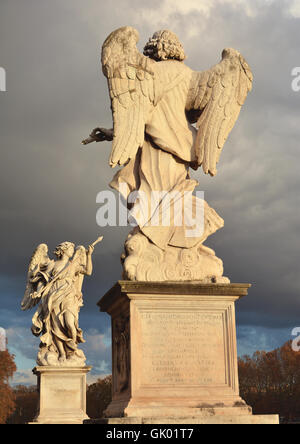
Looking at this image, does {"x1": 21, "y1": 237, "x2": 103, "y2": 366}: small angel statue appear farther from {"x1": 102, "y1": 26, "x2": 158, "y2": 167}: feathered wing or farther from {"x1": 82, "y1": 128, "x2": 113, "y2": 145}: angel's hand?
{"x1": 102, "y1": 26, "x2": 158, "y2": 167}: feathered wing

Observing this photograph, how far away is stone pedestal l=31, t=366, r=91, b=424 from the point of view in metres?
13.8

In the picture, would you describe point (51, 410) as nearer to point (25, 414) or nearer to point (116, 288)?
point (116, 288)

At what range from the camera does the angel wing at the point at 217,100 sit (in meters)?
9.55

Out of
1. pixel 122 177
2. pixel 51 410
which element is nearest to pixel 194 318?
pixel 122 177

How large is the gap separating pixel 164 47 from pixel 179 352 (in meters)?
4.76

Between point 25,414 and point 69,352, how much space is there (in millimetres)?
64574

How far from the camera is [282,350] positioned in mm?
64188

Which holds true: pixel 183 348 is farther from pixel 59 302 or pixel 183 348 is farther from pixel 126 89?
pixel 59 302

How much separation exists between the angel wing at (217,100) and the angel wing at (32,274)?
6781 mm

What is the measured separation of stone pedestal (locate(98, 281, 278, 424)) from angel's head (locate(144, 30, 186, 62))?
3.79 metres

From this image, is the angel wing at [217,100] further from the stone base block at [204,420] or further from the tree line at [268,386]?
the tree line at [268,386]

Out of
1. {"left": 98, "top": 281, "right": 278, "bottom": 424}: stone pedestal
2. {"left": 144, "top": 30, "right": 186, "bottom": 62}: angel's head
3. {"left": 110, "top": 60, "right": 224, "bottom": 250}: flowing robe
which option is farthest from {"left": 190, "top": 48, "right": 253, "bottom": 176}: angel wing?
{"left": 98, "top": 281, "right": 278, "bottom": 424}: stone pedestal

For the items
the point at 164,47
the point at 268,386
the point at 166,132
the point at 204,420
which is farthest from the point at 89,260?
the point at 268,386

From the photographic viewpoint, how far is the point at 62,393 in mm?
14195
